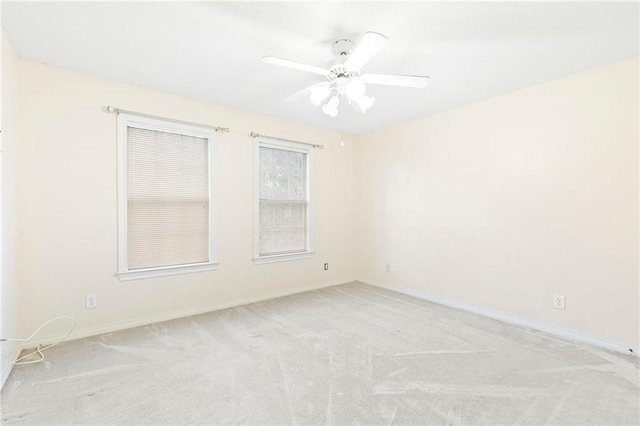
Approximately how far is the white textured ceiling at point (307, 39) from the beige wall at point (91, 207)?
0.85 ft

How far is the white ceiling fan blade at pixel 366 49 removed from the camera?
1.65m

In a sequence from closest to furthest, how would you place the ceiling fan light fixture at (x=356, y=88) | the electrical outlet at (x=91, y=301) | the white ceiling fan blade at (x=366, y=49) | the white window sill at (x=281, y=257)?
the white ceiling fan blade at (x=366, y=49) < the ceiling fan light fixture at (x=356, y=88) < the electrical outlet at (x=91, y=301) < the white window sill at (x=281, y=257)

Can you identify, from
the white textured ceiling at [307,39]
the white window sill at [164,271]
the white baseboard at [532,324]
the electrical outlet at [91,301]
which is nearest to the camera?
the white textured ceiling at [307,39]

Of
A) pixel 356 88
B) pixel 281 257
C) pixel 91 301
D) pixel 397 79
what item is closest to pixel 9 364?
pixel 91 301

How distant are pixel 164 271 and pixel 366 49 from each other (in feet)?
9.36

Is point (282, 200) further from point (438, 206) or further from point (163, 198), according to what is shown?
point (438, 206)

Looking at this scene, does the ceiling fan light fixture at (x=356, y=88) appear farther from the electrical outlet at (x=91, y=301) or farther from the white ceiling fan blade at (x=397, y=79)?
the electrical outlet at (x=91, y=301)

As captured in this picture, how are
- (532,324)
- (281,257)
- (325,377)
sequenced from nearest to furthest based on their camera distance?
(325,377), (532,324), (281,257)

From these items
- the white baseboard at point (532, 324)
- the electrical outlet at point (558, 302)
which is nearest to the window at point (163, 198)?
the white baseboard at point (532, 324)

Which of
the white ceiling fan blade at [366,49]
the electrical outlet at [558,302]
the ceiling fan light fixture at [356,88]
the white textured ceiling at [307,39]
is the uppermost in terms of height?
the white textured ceiling at [307,39]

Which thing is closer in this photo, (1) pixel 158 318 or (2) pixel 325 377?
(2) pixel 325 377

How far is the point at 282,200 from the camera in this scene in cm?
420

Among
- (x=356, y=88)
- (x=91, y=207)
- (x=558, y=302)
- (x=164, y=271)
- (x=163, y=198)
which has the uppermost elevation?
(x=356, y=88)

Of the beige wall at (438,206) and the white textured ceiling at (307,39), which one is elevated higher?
the white textured ceiling at (307,39)
